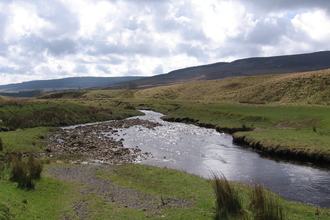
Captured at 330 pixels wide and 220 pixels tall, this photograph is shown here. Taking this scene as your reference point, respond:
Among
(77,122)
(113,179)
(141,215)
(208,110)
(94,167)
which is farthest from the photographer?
(208,110)

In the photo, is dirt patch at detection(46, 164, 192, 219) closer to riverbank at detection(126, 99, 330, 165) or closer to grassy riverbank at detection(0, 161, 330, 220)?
grassy riverbank at detection(0, 161, 330, 220)

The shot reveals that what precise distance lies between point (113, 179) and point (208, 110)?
148ft

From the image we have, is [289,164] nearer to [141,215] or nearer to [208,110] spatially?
[141,215]

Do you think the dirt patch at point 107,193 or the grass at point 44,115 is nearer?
the dirt patch at point 107,193

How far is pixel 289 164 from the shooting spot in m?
24.3

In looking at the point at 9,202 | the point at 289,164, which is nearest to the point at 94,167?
the point at 9,202

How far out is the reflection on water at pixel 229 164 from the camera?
18.0 m

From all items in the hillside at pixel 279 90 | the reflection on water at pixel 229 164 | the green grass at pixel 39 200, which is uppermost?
the hillside at pixel 279 90

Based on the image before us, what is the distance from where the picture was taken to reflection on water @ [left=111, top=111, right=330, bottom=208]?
59.2ft

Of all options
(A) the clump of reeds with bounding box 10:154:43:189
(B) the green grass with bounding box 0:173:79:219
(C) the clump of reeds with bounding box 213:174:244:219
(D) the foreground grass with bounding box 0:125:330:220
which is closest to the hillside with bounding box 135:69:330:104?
(D) the foreground grass with bounding box 0:125:330:220

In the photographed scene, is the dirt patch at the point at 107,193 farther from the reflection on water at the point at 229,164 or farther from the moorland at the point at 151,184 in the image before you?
the reflection on water at the point at 229,164

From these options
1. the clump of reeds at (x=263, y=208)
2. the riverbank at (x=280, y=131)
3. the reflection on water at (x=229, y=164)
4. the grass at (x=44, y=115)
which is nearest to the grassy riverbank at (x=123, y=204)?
the clump of reeds at (x=263, y=208)

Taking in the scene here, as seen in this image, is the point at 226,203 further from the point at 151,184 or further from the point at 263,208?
the point at 151,184

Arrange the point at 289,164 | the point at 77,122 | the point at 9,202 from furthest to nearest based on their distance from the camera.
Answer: the point at 77,122 < the point at 289,164 < the point at 9,202
